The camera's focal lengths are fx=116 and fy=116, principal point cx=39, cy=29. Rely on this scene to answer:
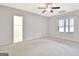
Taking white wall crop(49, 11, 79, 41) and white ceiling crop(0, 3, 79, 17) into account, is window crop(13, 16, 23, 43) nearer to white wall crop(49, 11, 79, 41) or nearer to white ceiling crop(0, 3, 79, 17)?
white ceiling crop(0, 3, 79, 17)

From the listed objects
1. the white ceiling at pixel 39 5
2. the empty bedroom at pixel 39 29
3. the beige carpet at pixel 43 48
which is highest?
the white ceiling at pixel 39 5

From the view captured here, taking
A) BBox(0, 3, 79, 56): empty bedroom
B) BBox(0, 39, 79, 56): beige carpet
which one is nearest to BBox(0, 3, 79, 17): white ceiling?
BBox(0, 3, 79, 56): empty bedroom

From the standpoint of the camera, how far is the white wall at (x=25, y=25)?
6.68 ft

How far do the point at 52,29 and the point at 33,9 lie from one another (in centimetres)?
50

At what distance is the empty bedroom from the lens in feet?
6.65

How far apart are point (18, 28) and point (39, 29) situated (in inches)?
15.2

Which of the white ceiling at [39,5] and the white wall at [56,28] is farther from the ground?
the white ceiling at [39,5]

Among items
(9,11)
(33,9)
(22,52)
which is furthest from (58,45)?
(9,11)

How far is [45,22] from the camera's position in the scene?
2143mm

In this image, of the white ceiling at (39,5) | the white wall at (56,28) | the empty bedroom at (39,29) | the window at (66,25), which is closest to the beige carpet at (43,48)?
the empty bedroom at (39,29)

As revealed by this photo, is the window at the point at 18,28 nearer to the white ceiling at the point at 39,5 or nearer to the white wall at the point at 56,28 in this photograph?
the white ceiling at the point at 39,5

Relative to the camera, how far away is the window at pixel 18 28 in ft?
6.84

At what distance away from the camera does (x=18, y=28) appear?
2105 millimetres

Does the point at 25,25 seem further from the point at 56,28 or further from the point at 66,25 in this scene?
the point at 66,25
